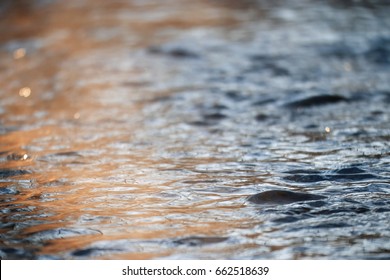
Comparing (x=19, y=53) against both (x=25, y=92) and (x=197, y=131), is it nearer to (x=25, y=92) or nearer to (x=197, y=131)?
(x=25, y=92)

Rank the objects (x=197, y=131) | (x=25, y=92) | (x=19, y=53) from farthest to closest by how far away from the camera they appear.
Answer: (x=19, y=53) < (x=25, y=92) < (x=197, y=131)

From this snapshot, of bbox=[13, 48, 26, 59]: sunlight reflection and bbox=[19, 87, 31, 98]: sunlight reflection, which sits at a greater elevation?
bbox=[13, 48, 26, 59]: sunlight reflection

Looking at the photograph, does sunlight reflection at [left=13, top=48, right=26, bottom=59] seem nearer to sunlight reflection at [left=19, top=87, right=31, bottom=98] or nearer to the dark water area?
the dark water area

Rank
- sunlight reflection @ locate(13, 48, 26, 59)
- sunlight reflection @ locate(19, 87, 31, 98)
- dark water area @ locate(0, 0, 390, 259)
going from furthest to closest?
1. sunlight reflection @ locate(13, 48, 26, 59)
2. sunlight reflection @ locate(19, 87, 31, 98)
3. dark water area @ locate(0, 0, 390, 259)

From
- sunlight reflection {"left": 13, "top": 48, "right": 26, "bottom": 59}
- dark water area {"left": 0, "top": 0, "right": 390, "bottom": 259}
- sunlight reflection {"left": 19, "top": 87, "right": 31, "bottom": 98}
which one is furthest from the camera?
sunlight reflection {"left": 13, "top": 48, "right": 26, "bottom": 59}

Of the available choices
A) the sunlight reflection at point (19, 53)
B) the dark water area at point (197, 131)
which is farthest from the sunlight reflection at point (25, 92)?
the sunlight reflection at point (19, 53)

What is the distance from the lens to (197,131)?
373 cm

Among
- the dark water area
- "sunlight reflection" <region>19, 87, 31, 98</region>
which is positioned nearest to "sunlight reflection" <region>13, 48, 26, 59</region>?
the dark water area

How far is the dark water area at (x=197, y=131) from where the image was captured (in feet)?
7.91

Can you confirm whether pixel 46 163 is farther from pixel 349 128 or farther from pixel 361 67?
pixel 361 67

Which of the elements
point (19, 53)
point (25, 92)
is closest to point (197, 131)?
point (25, 92)

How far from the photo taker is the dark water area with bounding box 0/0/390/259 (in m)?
2.41

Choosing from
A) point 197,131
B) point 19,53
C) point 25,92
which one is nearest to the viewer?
point 197,131

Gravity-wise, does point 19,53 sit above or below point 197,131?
above
